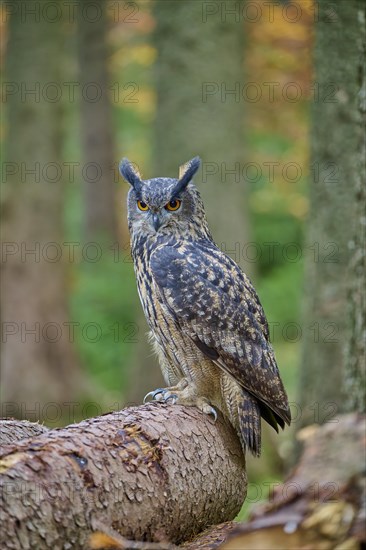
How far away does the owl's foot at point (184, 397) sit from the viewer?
4.19 m

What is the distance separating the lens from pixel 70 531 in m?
2.74

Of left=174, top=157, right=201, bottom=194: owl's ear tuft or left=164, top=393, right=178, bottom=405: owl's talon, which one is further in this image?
left=174, top=157, right=201, bottom=194: owl's ear tuft

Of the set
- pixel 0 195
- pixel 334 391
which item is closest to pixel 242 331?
pixel 334 391

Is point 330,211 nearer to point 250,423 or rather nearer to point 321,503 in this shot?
Answer: point 250,423

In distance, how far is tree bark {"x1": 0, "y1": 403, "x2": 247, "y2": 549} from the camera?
2.67 m

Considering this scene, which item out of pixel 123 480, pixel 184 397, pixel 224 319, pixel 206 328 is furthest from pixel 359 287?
pixel 123 480

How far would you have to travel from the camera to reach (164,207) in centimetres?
491

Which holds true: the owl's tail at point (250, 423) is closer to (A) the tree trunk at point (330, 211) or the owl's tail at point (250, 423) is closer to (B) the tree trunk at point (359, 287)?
(B) the tree trunk at point (359, 287)

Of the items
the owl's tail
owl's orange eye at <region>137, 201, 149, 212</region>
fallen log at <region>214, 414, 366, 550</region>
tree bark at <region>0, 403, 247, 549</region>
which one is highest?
owl's orange eye at <region>137, 201, 149, 212</region>

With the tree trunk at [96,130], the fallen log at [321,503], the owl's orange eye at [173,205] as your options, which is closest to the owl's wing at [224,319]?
the owl's orange eye at [173,205]

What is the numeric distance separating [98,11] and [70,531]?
1522 centimetres

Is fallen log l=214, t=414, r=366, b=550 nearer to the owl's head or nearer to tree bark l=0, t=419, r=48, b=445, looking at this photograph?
tree bark l=0, t=419, r=48, b=445

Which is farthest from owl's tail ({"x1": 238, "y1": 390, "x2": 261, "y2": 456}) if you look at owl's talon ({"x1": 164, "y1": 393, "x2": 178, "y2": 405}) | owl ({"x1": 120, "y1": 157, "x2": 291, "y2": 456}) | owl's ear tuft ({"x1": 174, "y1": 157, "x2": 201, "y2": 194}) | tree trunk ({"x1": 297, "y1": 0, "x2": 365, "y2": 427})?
tree trunk ({"x1": 297, "y1": 0, "x2": 365, "y2": 427})

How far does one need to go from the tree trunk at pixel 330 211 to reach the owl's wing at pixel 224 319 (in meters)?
2.55
